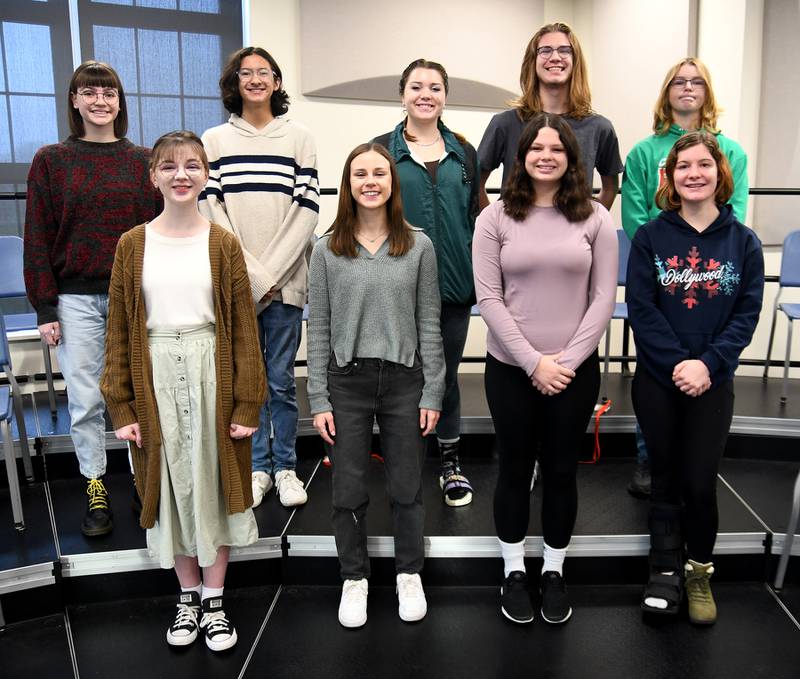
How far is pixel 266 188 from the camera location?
215cm

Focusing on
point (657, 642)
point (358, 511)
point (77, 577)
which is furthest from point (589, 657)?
point (77, 577)

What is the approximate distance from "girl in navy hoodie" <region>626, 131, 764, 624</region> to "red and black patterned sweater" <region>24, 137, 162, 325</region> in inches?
60.3

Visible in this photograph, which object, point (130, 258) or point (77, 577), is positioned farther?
point (77, 577)

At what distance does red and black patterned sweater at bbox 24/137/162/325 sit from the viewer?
208 cm

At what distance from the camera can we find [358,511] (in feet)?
6.34

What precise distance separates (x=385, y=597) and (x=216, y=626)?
514 millimetres

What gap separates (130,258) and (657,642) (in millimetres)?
1733

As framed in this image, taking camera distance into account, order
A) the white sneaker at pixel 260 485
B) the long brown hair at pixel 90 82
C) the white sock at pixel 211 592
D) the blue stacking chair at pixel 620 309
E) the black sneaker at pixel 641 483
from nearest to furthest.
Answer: the white sock at pixel 211 592, the long brown hair at pixel 90 82, the white sneaker at pixel 260 485, the black sneaker at pixel 641 483, the blue stacking chair at pixel 620 309

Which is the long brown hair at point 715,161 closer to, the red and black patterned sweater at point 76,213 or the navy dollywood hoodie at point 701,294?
the navy dollywood hoodie at point 701,294

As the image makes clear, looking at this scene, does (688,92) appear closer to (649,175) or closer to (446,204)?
(649,175)

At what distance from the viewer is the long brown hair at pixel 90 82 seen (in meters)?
2.02

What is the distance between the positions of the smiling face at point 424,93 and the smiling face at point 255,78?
0.44m

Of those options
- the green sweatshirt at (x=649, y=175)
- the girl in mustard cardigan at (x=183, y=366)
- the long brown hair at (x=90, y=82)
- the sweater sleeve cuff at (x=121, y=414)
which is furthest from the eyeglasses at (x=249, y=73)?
the green sweatshirt at (x=649, y=175)

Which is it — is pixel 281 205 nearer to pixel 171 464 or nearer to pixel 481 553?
pixel 171 464
